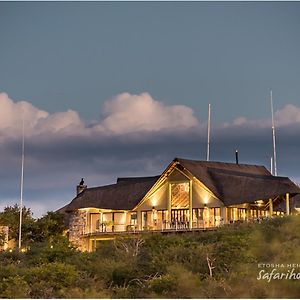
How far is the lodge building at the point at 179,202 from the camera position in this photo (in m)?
49.6

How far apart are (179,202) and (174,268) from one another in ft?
55.9

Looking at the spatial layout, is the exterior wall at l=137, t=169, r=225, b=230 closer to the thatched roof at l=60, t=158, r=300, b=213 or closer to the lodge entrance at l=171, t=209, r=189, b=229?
the lodge entrance at l=171, t=209, r=189, b=229

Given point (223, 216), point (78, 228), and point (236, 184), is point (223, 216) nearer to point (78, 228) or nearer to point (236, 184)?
point (236, 184)

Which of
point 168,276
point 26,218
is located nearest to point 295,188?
point 168,276

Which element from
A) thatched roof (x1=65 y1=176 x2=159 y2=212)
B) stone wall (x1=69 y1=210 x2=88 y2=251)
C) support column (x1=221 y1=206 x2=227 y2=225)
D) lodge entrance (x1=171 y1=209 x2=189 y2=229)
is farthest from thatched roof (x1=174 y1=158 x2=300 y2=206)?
stone wall (x1=69 y1=210 x2=88 y2=251)

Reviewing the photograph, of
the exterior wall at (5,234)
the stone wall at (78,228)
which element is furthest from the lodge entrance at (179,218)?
the exterior wall at (5,234)

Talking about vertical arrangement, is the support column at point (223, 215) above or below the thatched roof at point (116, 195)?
below

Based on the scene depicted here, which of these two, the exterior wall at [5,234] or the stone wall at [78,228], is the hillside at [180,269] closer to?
the stone wall at [78,228]

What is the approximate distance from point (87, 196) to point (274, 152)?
1310 cm

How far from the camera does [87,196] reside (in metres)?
55.4

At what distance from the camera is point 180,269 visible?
34844 millimetres

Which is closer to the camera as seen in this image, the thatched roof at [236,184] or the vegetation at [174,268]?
the vegetation at [174,268]

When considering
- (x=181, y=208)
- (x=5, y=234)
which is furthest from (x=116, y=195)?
(x=5, y=234)

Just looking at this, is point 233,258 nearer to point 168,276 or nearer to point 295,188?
point 168,276
